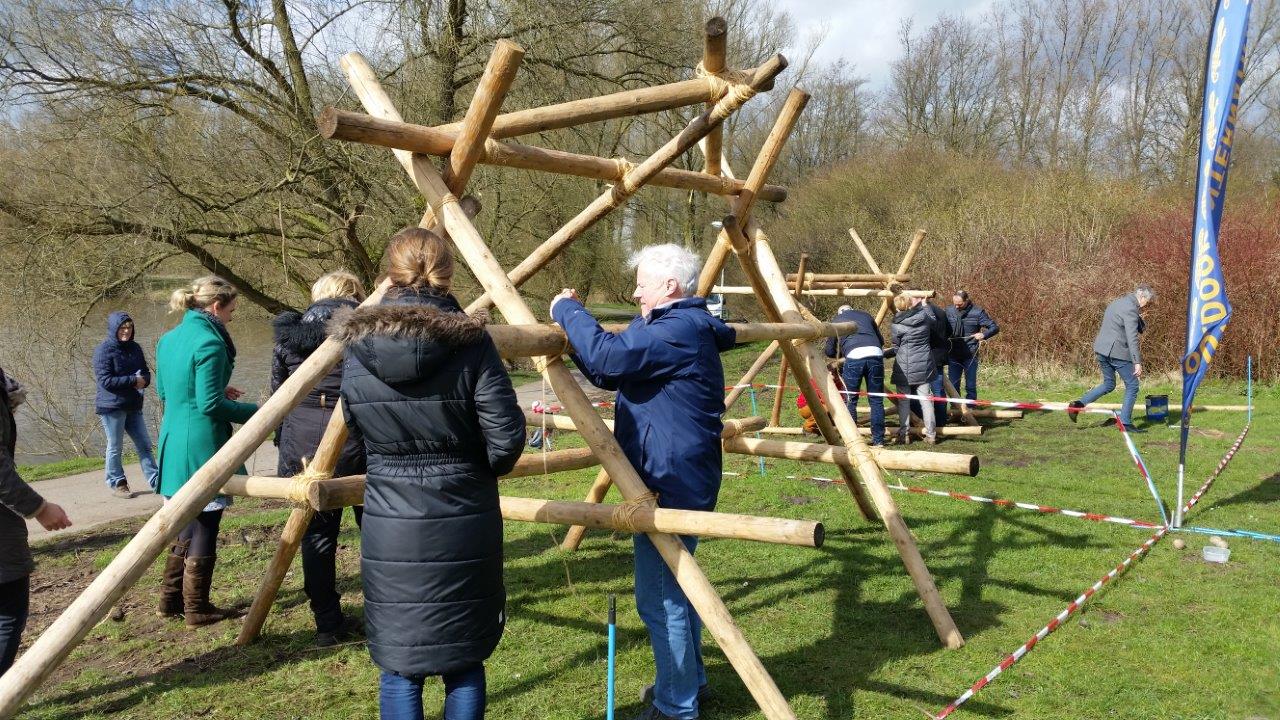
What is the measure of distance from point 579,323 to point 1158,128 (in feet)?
84.6

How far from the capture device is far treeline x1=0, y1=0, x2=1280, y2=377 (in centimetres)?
1095

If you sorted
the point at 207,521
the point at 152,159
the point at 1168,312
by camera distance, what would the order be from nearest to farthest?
the point at 207,521 < the point at 152,159 < the point at 1168,312

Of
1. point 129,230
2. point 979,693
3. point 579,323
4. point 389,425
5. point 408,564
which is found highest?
point 129,230

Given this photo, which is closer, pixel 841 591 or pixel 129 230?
pixel 841 591

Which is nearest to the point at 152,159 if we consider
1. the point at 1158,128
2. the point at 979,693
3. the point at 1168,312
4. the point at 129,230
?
the point at 129,230

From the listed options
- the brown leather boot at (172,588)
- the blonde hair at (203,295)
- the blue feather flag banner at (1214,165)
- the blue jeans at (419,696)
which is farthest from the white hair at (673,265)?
the blue feather flag banner at (1214,165)

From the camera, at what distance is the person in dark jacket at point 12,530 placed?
303 cm

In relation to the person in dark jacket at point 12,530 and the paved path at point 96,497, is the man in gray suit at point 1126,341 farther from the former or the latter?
the person in dark jacket at point 12,530

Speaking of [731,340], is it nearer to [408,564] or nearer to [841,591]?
[408,564]

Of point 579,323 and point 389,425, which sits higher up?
point 579,323

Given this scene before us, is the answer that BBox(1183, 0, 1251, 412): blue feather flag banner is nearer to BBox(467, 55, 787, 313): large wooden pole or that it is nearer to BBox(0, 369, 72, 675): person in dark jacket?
BBox(467, 55, 787, 313): large wooden pole

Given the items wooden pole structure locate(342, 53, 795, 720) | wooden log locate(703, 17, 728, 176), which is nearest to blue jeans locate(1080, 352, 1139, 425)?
wooden log locate(703, 17, 728, 176)

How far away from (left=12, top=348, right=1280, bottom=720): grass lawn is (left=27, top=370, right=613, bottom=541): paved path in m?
0.48

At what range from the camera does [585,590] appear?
4.86 meters
